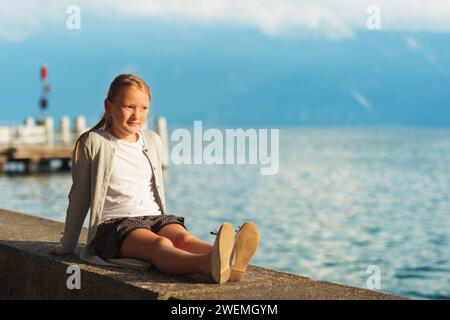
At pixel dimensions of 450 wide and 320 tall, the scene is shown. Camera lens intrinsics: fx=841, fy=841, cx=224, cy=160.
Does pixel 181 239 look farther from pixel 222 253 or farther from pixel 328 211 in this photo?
pixel 328 211

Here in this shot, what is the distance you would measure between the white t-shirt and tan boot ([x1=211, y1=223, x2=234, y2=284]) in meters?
0.69

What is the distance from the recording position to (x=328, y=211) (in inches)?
1256

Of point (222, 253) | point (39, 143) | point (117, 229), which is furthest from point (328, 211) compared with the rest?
point (222, 253)

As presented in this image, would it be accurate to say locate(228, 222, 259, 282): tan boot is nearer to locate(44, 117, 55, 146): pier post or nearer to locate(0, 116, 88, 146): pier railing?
locate(0, 116, 88, 146): pier railing

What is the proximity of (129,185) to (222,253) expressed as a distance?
828 mm

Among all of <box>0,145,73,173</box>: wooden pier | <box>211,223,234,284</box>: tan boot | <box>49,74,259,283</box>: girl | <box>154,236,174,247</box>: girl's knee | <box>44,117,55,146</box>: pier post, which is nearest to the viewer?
<box>211,223,234,284</box>: tan boot

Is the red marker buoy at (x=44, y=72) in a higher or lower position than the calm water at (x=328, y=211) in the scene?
higher

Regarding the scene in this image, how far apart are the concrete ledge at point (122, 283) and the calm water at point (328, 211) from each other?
1204 centimetres

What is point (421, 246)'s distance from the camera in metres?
22.8

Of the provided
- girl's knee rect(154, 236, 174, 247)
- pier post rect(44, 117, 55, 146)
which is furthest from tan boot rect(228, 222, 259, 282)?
pier post rect(44, 117, 55, 146)

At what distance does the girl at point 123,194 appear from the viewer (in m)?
4.26

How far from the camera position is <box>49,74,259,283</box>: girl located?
168 inches

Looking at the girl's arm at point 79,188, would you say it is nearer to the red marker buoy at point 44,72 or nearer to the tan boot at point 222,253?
the tan boot at point 222,253

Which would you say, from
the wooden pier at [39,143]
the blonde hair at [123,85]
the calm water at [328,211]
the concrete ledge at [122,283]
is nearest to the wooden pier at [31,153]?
the wooden pier at [39,143]
